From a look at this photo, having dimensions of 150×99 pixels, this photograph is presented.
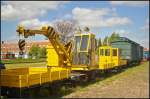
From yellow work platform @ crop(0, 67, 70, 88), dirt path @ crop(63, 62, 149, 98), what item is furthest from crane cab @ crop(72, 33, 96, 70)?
yellow work platform @ crop(0, 67, 70, 88)

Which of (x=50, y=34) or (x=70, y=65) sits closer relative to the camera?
(x=50, y=34)

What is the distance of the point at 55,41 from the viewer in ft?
53.6

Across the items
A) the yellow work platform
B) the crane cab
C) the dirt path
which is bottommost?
the dirt path

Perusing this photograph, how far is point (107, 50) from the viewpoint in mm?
27203

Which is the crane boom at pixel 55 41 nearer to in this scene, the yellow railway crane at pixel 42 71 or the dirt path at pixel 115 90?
the yellow railway crane at pixel 42 71

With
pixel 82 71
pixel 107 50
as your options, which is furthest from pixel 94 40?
pixel 107 50

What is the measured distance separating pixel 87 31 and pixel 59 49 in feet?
9.78

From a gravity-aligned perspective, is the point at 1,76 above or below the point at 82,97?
above

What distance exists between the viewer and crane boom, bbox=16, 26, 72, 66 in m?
14.3

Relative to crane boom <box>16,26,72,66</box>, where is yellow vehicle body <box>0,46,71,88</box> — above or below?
below

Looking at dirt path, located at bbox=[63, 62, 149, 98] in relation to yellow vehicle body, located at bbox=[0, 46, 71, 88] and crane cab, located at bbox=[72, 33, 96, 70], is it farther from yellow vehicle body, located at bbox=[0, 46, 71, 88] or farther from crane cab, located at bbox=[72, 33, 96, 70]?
crane cab, located at bbox=[72, 33, 96, 70]

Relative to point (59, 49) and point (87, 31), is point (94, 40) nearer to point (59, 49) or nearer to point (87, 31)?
point (87, 31)

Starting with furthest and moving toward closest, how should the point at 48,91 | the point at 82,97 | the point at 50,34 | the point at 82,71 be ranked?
the point at 82,71, the point at 50,34, the point at 48,91, the point at 82,97

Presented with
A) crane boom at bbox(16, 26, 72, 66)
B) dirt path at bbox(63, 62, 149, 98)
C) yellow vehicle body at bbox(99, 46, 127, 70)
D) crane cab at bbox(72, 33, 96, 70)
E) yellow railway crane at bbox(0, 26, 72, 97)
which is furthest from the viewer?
yellow vehicle body at bbox(99, 46, 127, 70)
